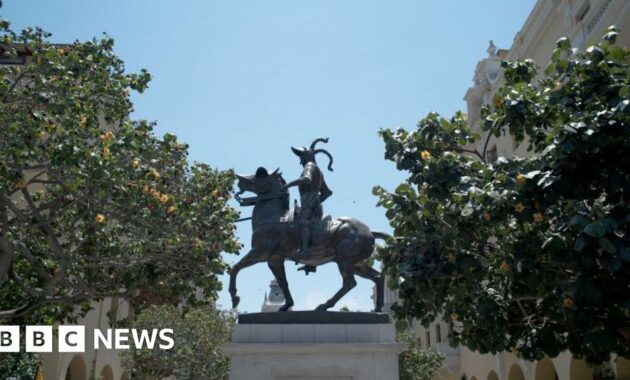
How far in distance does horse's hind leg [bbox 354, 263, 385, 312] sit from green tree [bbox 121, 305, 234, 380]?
18.3 m

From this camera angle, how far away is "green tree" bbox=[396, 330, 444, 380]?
3222 centimetres

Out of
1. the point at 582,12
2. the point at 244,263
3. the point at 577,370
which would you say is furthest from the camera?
the point at 577,370

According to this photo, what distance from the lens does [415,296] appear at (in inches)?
355

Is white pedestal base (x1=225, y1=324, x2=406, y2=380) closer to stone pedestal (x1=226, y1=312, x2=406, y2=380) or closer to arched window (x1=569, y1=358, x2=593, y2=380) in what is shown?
stone pedestal (x1=226, y1=312, x2=406, y2=380)

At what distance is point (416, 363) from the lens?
108ft

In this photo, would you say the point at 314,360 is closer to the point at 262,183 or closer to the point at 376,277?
the point at 376,277

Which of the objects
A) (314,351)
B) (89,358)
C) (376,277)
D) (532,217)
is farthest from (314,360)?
(89,358)

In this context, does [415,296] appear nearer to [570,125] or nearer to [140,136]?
[570,125]

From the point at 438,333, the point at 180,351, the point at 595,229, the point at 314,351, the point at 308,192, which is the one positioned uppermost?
the point at 308,192

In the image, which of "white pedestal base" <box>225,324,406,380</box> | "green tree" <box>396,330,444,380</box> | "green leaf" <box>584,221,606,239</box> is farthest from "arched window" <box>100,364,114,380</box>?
"green leaf" <box>584,221,606,239</box>

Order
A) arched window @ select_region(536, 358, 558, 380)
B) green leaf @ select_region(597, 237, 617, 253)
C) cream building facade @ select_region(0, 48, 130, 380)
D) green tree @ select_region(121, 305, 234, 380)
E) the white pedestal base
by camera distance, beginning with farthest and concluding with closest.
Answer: green tree @ select_region(121, 305, 234, 380), arched window @ select_region(536, 358, 558, 380), cream building facade @ select_region(0, 48, 130, 380), the white pedestal base, green leaf @ select_region(597, 237, 617, 253)

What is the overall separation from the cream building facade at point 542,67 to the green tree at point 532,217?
3.60 m

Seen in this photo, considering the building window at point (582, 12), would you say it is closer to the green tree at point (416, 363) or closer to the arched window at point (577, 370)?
the arched window at point (577, 370)

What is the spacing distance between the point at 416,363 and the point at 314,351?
79.6 ft
